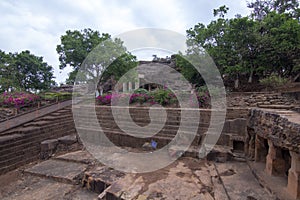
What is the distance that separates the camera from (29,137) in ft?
15.7

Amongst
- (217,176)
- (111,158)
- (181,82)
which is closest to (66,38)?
(181,82)

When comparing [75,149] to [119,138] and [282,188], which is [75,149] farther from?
[282,188]

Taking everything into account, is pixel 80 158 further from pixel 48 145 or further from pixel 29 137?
pixel 29 137

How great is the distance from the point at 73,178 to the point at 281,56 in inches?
460

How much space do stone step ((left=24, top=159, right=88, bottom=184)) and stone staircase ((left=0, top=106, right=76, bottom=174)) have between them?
747 mm

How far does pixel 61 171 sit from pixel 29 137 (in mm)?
2170

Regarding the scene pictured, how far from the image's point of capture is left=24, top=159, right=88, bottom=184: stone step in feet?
10.5

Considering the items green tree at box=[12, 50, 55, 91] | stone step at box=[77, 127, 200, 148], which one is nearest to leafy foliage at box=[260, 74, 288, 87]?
stone step at box=[77, 127, 200, 148]

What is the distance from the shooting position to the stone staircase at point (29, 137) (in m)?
4.04

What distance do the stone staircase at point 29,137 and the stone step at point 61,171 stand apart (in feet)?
2.45

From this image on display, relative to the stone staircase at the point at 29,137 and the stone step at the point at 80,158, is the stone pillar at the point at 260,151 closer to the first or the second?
the stone step at the point at 80,158

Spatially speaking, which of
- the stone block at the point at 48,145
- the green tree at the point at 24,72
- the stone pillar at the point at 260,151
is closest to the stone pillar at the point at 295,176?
the stone pillar at the point at 260,151

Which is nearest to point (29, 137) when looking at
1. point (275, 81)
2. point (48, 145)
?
point (48, 145)

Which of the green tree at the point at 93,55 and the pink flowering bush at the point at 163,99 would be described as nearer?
the pink flowering bush at the point at 163,99
